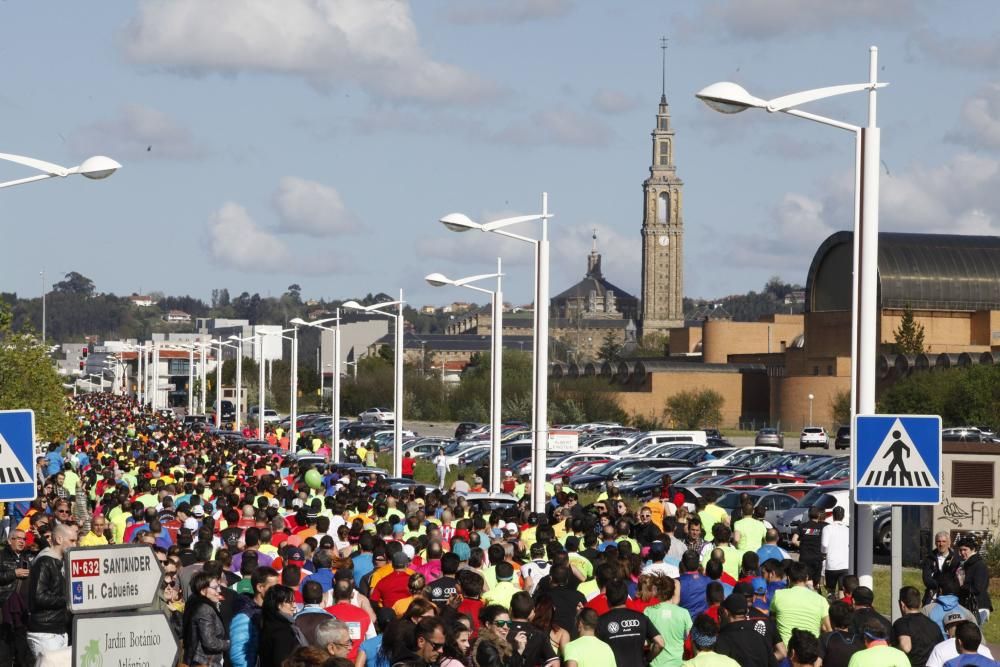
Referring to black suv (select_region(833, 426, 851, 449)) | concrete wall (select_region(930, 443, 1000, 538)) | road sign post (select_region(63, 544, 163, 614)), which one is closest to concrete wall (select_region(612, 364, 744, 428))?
black suv (select_region(833, 426, 851, 449))

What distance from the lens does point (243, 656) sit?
Answer: 11156 millimetres

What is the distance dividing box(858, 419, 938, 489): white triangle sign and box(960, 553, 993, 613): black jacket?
14.8ft

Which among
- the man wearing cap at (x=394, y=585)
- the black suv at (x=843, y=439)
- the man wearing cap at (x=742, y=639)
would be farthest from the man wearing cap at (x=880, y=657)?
the black suv at (x=843, y=439)

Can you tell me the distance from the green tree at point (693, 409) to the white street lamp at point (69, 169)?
80.4 metres

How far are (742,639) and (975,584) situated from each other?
523cm

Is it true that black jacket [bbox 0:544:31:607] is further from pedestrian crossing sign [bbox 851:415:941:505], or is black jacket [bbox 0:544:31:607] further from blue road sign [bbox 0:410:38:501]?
pedestrian crossing sign [bbox 851:415:941:505]

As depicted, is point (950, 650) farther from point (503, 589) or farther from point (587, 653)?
point (503, 589)

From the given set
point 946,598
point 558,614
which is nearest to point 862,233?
point 946,598

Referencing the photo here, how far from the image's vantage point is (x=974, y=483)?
2402 cm

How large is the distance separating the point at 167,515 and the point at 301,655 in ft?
40.9

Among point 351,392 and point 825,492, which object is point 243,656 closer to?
point 825,492

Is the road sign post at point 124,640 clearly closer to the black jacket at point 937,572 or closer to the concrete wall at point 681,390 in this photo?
the black jacket at point 937,572

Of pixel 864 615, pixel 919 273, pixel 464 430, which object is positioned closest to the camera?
pixel 864 615

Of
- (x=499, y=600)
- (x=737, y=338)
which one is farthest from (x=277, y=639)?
(x=737, y=338)
